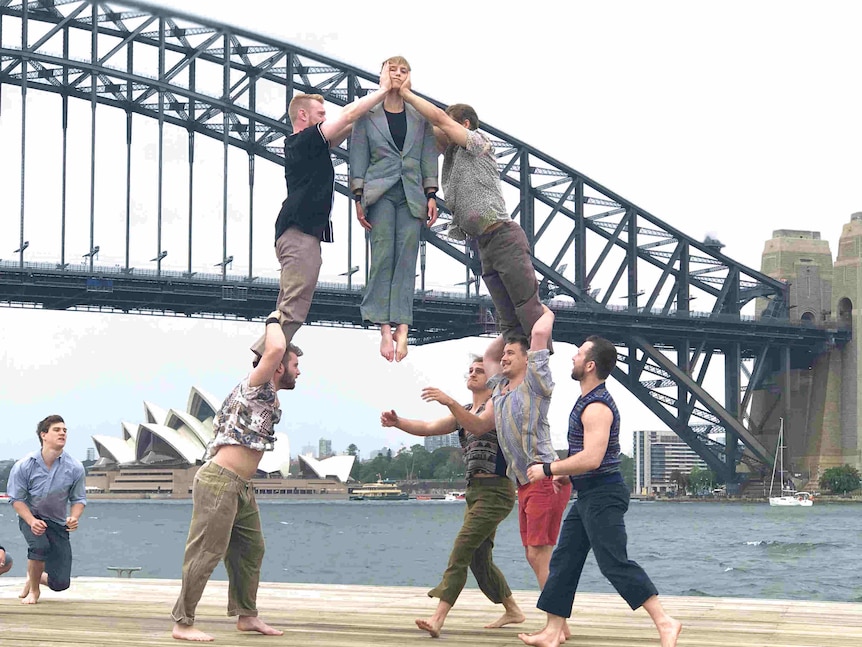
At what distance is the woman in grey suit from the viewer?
6598 mm

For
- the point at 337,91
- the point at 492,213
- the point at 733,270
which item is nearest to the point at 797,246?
the point at 733,270

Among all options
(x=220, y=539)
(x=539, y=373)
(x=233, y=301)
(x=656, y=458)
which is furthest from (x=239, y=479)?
(x=656, y=458)

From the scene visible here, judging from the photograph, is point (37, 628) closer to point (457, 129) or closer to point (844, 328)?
point (457, 129)

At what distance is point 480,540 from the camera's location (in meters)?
6.64

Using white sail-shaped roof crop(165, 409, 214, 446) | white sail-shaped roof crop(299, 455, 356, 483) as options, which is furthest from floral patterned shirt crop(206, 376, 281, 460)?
white sail-shaped roof crop(299, 455, 356, 483)

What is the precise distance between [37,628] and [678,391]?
53562 millimetres

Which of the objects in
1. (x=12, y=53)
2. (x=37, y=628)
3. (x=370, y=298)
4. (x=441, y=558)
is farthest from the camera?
(x=12, y=53)

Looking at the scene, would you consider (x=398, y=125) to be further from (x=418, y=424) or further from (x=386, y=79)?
(x=418, y=424)

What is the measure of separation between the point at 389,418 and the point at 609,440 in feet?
3.87

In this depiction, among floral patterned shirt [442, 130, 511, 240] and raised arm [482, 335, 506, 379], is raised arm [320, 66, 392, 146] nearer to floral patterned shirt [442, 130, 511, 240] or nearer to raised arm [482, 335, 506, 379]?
floral patterned shirt [442, 130, 511, 240]

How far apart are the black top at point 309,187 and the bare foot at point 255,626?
69.4 inches

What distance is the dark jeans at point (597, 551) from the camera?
5.83 metres

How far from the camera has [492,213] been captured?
673 centimetres

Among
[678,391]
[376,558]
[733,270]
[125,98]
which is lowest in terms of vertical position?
[376,558]
